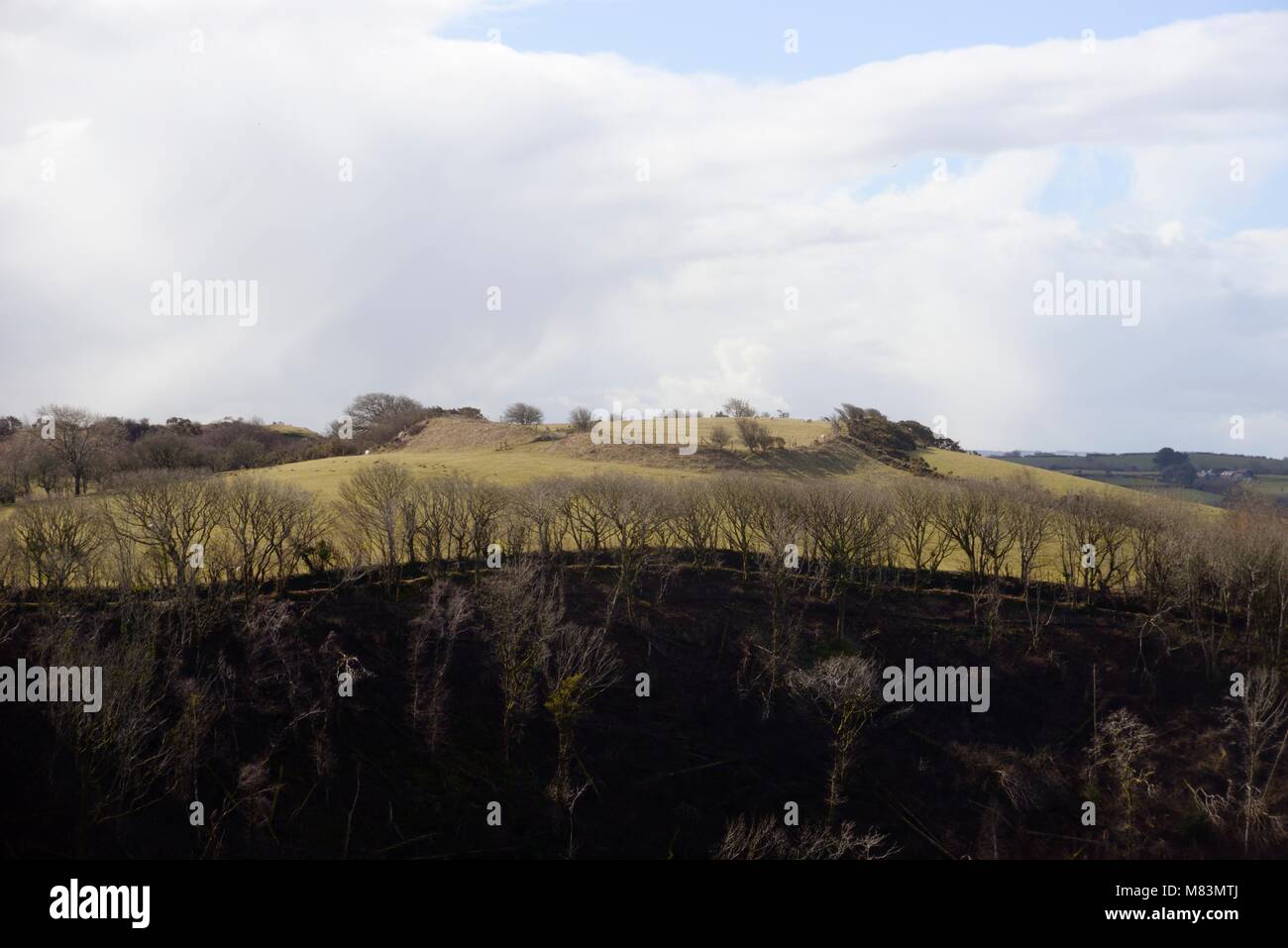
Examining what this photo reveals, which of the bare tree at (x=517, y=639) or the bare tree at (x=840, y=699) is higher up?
the bare tree at (x=517, y=639)

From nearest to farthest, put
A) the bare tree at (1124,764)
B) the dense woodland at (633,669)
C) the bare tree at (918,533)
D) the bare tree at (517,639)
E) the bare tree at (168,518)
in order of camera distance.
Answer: the dense woodland at (633,669) → the bare tree at (1124,764) → the bare tree at (517,639) → the bare tree at (168,518) → the bare tree at (918,533)

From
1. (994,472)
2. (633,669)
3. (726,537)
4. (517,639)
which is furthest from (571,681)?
(994,472)

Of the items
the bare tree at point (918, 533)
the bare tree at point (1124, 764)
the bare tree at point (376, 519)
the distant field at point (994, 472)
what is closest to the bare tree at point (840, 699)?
the bare tree at point (1124, 764)

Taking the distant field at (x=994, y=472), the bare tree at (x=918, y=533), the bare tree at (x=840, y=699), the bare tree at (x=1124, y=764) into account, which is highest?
the distant field at (x=994, y=472)

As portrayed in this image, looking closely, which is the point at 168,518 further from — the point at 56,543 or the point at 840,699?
the point at 840,699

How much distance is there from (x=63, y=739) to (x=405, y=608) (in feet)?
71.1

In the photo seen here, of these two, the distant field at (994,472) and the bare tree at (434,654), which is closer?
the bare tree at (434,654)

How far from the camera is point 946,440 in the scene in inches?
5856

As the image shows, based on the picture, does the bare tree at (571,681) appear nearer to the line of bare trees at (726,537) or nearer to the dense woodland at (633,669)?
the dense woodland at (633,669)

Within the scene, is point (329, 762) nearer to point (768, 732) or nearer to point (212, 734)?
point (212, 734)

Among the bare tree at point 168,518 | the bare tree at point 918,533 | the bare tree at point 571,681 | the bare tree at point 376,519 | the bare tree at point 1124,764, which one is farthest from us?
the bare tree at point 918,533

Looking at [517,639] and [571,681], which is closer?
[571,681]
